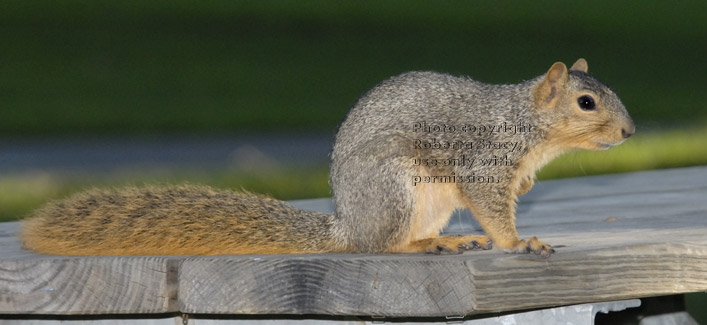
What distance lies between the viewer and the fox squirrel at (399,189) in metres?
2.52

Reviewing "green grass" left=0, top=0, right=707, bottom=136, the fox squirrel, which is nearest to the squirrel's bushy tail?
the fox squirrel

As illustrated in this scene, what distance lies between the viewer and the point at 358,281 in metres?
2.13

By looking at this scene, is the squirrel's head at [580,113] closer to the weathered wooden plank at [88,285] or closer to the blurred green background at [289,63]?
the weathered wooden plank at [88,285]

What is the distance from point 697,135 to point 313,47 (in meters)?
5.41

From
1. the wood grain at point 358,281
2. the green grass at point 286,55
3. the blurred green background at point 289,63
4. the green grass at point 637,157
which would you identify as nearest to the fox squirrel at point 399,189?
the wood grain at point 358,281

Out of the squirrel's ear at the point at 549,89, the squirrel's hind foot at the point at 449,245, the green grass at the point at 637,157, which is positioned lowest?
the squirrel's hind foot at the point at 449,245

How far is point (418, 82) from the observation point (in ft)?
8.89

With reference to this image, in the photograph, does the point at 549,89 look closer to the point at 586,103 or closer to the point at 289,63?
the point at 586,103

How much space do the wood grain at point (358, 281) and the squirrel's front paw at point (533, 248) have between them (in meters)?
0.03

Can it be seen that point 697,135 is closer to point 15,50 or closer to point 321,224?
point 321,224

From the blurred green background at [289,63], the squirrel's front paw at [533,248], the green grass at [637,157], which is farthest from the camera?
the blurred green background at [289,63]

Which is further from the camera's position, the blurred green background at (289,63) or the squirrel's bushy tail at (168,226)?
the blurred green background at (289,63)

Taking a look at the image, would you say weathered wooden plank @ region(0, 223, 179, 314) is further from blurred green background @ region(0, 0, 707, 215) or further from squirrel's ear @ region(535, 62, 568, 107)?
blurred green background @ region(0, 0, 707, 215)

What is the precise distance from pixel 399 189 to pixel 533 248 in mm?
389
